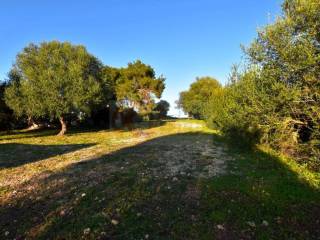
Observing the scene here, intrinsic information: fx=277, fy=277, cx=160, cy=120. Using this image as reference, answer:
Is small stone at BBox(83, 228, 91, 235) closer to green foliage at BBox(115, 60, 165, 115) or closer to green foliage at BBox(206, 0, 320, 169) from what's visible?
green foliage at BBox(206, 0, 320, 169)

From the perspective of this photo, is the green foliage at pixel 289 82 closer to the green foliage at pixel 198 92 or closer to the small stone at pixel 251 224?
the small stone at pixel 251 224

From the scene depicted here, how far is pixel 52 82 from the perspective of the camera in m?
33.1

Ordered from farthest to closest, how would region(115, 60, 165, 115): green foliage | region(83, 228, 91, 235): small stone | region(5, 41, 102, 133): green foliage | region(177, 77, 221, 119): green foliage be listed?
region(177, 77, 221, 119): green foliage
region(115, 60, 165, 115): green foliage
region(5, 41, 102, 133): green foliage
region(83, 228, 91, 235): small stone

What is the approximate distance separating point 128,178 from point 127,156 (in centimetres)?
599

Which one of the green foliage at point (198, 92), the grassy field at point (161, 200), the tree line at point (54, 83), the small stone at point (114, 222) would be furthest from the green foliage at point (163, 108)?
the small stone at point (114, 222)

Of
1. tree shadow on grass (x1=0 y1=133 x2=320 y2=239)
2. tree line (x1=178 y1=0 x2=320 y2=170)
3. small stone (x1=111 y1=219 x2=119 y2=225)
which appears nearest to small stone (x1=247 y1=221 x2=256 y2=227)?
tree shadow on grass (x1=0 y1=133 x2=320 y2=239)

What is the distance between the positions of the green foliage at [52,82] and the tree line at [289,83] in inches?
886

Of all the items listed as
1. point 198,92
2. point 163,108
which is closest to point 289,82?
point 198,92

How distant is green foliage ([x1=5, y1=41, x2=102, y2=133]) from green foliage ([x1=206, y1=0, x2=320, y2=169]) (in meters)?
22.7

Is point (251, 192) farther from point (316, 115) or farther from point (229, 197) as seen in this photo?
point (316, 115)

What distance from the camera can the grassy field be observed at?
7027mm

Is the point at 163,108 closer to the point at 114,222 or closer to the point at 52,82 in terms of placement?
the point at 52,82

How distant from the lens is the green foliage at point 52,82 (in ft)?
109

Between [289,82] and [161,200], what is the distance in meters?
9.88
